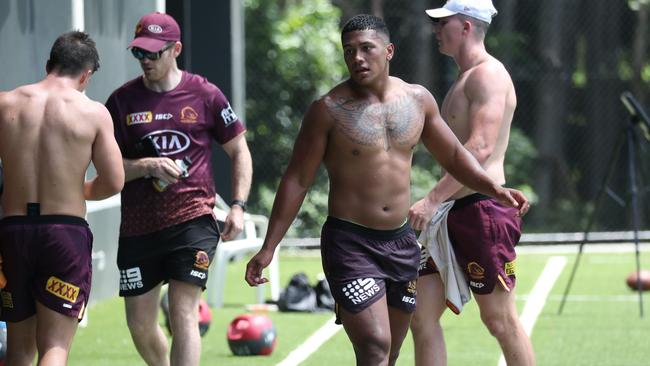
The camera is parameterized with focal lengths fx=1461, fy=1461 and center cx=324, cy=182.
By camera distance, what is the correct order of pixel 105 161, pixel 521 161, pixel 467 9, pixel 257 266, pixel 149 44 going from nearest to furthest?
pixel 257 266 → pixel 105 161 → pixel 467 9 → pixel 149 44 → pixel 521 161

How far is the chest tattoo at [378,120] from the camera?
6777 millimetres

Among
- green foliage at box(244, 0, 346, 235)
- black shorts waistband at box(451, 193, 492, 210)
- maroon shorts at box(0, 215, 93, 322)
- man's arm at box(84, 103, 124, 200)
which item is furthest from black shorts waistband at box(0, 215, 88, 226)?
green foliage at box(244, 0, 346, 235)

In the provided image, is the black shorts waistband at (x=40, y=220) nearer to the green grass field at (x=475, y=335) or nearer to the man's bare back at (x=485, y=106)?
the man's bare back at (x=485, y=106)

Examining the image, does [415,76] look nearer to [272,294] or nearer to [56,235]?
[272,294]

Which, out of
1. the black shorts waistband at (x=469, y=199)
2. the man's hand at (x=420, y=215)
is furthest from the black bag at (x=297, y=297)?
the man's hand at (x=420, y=215)

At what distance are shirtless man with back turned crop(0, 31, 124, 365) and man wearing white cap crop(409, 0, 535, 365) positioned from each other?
1.87 m

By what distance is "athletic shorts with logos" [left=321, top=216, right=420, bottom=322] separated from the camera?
6738 mm

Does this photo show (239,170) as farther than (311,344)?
No

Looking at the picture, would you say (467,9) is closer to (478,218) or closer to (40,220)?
(478,218)

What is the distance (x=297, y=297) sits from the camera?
1318cm

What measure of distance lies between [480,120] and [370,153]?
0.99 meters

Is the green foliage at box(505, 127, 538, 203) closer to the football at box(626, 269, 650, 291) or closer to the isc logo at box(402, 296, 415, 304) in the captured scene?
the football at box(626, 269, 650, 291)

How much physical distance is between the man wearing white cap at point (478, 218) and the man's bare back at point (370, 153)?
0.74m

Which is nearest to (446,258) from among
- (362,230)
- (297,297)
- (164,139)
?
(362,230)
